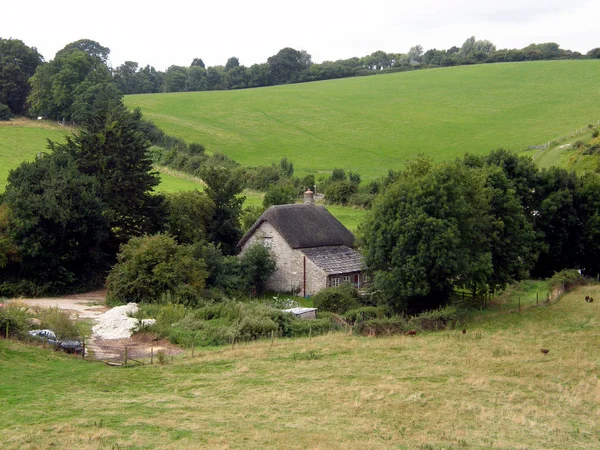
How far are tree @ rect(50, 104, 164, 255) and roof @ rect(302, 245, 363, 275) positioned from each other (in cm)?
1117

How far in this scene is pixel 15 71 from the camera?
83938 mm

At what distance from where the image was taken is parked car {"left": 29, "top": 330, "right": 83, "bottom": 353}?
26.3 metres

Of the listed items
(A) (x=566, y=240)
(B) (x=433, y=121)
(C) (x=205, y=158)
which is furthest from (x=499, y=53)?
A: (A) (x=566, y=240)

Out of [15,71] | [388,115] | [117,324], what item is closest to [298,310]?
[117,324]

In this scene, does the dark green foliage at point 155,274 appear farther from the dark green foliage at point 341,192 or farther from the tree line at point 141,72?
the tree line at point 141,72

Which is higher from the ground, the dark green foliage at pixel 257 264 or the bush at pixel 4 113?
the bush at pixel 4 113

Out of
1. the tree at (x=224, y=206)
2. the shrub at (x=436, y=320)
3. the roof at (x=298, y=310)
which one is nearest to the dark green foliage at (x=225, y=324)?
the roof at (x=298, y=310)

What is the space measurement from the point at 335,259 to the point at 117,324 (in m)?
15.4

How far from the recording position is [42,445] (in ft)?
52.1

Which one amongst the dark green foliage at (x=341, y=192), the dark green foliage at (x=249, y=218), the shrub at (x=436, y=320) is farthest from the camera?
the dark green foliage at (x=341, y=192)

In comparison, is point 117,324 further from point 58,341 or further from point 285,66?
point 285,66

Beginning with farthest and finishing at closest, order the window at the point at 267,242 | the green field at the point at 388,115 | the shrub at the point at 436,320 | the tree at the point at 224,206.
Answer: the green field at the point at 388,115 → the tree at the point at 224,206 → the window at the point at 267,242 → the shrub at the point at 436,320

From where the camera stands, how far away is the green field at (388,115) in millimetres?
88250

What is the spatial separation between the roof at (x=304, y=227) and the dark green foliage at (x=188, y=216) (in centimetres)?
345
